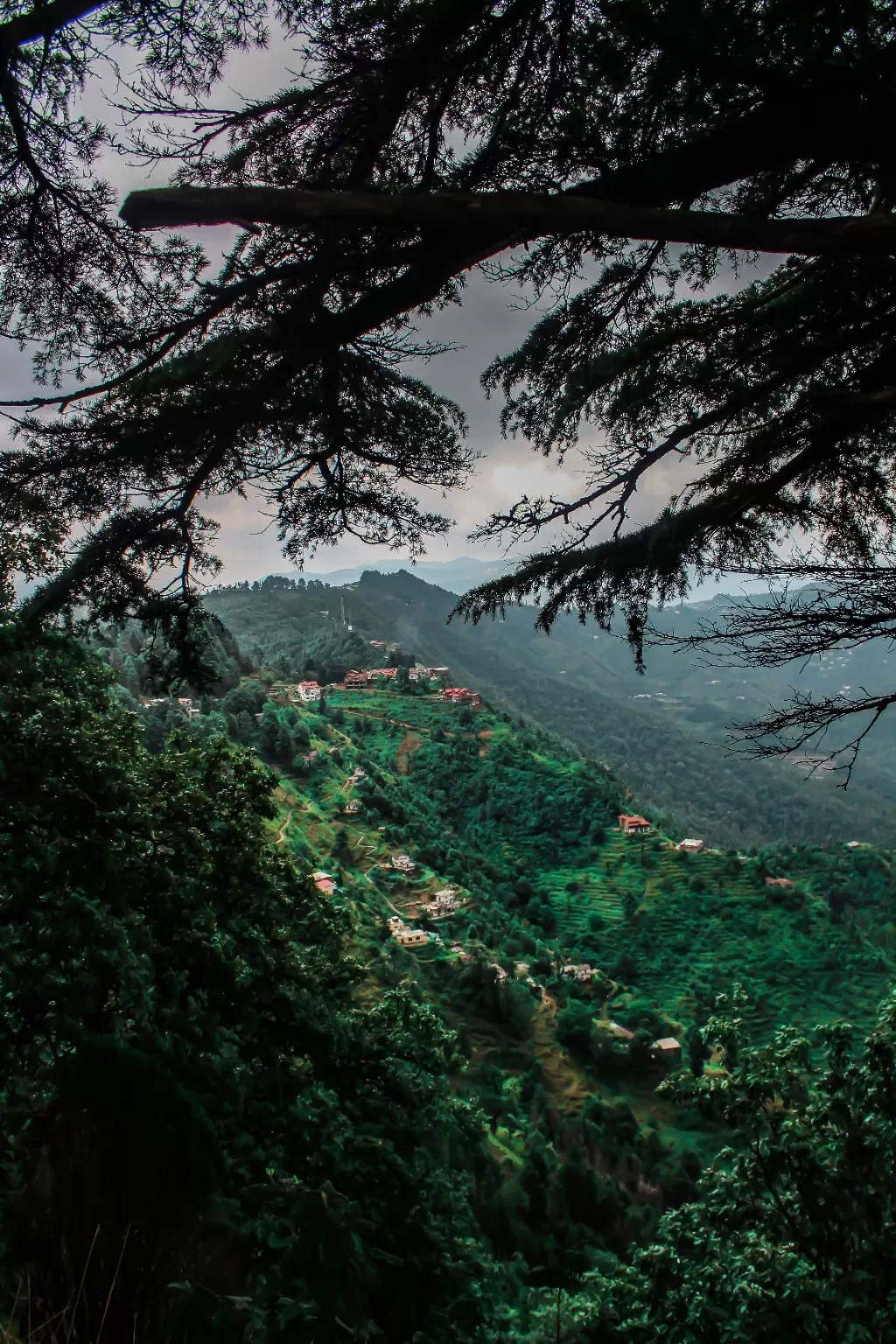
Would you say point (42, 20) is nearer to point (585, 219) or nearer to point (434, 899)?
point (585, 219)

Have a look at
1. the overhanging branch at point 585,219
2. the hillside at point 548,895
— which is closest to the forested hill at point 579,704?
the hillside at point 548,895

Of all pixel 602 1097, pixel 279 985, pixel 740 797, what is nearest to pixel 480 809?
pixel 602 1097

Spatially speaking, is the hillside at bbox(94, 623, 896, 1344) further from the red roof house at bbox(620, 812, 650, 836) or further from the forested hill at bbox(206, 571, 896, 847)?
the forested hill at bbox(206, 571, 896, 847)

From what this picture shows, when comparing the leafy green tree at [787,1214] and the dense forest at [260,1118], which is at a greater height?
the dense forest at [260,1118]

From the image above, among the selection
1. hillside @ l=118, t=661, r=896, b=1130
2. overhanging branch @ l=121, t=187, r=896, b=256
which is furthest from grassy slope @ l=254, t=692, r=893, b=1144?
overhanging branch @ l=121, t=187, r=896, b=256

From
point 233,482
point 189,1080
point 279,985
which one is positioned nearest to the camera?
point 233,482

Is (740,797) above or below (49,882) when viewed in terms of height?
below

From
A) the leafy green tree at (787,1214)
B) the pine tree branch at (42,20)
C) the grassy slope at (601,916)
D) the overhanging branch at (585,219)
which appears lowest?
the grassy slope at (601,916)

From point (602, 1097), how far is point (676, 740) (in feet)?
159

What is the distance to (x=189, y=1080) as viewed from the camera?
3803 millimetres

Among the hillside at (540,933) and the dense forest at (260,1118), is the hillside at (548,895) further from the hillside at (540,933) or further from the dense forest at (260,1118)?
the dense forest at (260,1118)

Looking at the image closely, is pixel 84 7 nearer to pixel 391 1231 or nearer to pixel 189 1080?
pixel 189 1080

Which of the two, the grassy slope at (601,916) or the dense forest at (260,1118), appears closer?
the dense forest at (260,1118)

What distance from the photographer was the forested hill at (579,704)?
51.5 m
